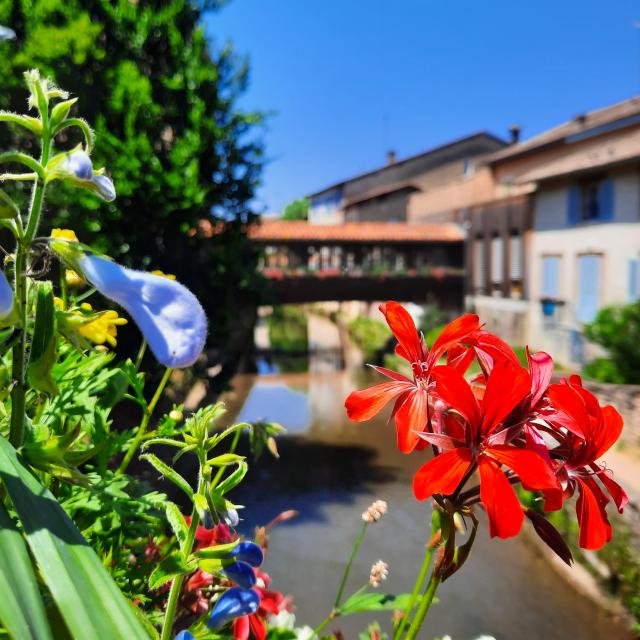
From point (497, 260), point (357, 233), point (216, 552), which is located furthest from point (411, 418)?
point (357, 233)

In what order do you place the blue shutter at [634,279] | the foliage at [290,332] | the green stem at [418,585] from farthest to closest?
the foliage at [290,332] < the blue shutter at [634,279] < the green stem at [418,585]

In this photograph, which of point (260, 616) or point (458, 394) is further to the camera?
point (260, 616)

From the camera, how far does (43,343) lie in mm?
625

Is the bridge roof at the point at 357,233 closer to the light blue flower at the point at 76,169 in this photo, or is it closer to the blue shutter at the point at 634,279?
the blue shutter at the point at 634,279

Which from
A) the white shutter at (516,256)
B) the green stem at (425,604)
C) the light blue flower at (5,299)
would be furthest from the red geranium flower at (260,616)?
the white shutter at (516,256)

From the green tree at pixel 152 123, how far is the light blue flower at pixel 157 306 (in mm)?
7057

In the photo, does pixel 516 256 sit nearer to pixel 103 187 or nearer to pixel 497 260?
pixel 497 260

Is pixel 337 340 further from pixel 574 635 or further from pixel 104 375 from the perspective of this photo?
pixel 104 375

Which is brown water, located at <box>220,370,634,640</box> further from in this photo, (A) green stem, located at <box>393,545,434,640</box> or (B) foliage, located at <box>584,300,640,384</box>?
(B) foliage, located at <box>584,300,640,384</box>

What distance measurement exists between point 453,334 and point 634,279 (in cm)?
1595

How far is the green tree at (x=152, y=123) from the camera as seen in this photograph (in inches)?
294

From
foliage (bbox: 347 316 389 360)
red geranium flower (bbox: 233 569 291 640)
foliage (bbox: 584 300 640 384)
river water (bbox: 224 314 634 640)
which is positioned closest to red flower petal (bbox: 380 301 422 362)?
red geranium flower (bbox: 233 569 291 640)

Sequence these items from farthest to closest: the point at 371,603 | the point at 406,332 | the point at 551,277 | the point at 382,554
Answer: the point at 551,277, the point at 382,554, the point at 371,603, the point at 406,332

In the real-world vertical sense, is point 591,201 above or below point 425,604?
above
